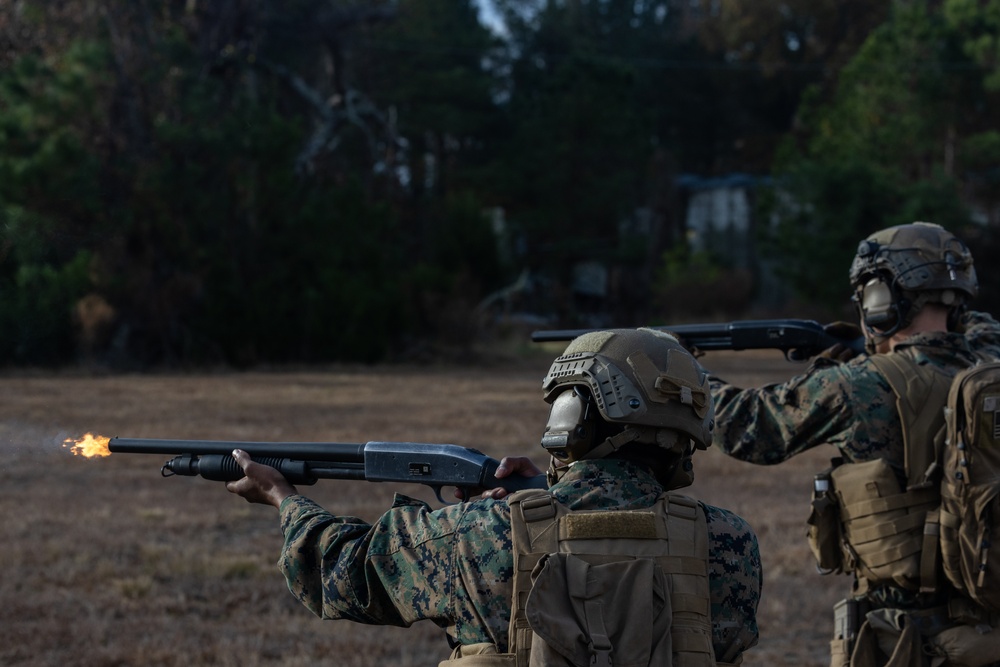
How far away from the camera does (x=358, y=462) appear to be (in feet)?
11.8

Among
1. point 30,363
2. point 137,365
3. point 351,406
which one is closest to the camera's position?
point 351,406

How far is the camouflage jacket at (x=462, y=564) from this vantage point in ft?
9.23

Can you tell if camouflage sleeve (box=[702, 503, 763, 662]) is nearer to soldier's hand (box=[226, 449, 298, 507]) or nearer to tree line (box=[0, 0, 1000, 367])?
soldier's hand (box=[226, 449, 298, 507])

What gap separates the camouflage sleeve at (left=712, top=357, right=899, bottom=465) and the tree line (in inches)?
761

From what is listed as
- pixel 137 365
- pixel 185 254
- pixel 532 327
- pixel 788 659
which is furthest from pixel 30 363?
pixel 788 659

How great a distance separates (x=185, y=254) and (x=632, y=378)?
23819mm

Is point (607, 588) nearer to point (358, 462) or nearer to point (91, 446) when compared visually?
point (358, 462)

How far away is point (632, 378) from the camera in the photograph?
294 centimetres

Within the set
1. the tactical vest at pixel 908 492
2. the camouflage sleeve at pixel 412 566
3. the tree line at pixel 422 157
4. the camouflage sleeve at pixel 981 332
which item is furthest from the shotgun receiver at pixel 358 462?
the tree line at pixel 422 157

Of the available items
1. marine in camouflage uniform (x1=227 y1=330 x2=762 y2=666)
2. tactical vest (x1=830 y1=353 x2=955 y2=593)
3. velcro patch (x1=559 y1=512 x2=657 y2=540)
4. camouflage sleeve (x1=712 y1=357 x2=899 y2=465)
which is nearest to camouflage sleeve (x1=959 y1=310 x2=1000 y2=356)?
tactical vest (x1=830 y1=353 x2=955 y2=593)

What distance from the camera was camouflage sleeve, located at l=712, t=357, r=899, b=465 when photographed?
416 cm

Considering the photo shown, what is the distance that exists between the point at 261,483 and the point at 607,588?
49.6 inches

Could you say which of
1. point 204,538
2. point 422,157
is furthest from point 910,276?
point 422,157

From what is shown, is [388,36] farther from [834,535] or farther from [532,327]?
[834,535]
